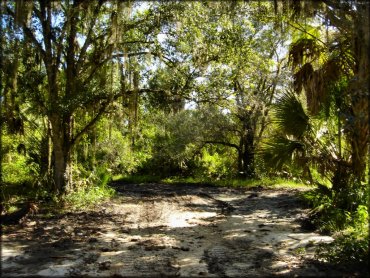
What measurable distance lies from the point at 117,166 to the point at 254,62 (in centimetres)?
1107

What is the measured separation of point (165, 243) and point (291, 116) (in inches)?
163

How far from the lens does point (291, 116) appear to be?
29.2ft

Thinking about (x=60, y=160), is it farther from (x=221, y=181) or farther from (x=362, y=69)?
(x=221, y=181)

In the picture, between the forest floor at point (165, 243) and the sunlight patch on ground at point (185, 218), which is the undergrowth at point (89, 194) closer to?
the forest floor at point (165, 243)

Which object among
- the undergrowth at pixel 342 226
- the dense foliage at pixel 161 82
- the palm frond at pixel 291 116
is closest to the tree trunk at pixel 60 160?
the dense foliage at pixel 161 82

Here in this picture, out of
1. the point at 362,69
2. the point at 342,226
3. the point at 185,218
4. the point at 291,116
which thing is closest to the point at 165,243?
the point at 185,218

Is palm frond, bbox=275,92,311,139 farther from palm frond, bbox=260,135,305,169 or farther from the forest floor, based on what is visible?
the forest floor

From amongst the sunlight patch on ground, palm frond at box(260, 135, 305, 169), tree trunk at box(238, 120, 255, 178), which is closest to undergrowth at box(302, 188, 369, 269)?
palm frond at box(260, 135, 305, 169)

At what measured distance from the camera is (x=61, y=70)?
434 inches

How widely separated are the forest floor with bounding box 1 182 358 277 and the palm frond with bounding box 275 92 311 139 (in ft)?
6.36

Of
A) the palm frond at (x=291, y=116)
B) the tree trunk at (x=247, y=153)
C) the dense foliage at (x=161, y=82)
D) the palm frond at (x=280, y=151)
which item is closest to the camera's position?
the dense foliage at (x=161, y=82)

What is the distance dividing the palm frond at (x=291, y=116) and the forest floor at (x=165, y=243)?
1.94m

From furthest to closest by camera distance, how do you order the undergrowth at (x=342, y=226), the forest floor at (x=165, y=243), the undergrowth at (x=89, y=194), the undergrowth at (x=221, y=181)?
1. the undergrowth at (x=221, y=181)
2. the undergrowth at (x=89, y=194)
3. the undergrowth at (x=342, y=226)
4. the forest floor at (x=165, y=243)

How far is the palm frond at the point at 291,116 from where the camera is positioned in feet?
28.9
